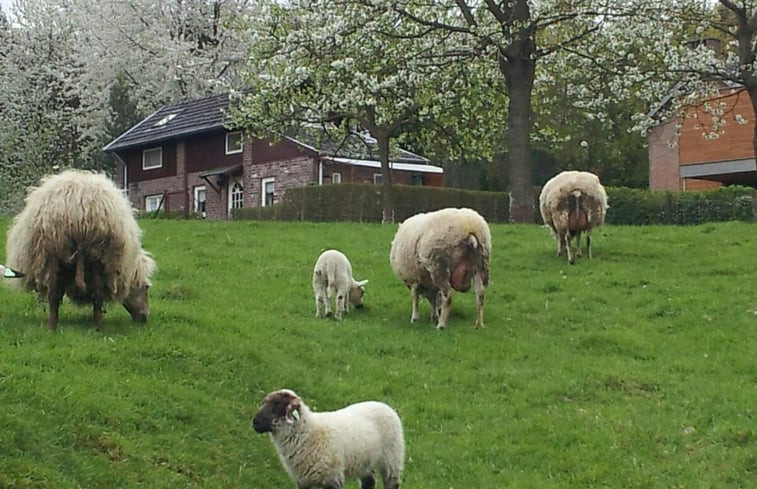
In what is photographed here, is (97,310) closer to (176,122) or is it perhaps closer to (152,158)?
(176,122)

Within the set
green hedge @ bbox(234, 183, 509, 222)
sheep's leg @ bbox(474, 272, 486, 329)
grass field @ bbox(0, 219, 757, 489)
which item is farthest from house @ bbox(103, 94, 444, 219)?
sheep's leg @ bbox(474, 272, 486, 329)

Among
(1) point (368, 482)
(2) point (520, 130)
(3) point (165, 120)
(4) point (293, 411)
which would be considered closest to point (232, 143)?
(3) point (165, 120)

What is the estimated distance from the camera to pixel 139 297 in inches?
503

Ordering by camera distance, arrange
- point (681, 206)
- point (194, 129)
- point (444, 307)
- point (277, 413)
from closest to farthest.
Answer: point (277, 413)
point (444, 307)
point (681, 206)
point (194, 129)

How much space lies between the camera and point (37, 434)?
784 centimetres

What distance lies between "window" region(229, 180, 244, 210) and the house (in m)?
0.05

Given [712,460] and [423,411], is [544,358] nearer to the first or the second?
[423,411]

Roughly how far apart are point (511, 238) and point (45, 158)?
35.7 metres

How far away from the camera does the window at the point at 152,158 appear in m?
50.8

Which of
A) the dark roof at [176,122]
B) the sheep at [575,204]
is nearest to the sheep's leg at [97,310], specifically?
the sheep at [575,204]

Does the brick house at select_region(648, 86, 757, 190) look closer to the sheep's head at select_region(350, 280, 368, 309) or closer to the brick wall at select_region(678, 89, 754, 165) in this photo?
the brick wall at select_region(678, 89, 754, 165)

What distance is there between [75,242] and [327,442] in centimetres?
504

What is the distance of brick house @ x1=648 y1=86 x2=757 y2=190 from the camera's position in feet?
126

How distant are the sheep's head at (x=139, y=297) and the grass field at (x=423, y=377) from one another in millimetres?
233
